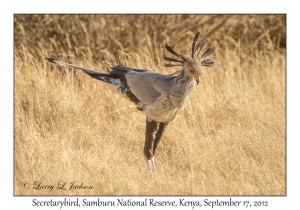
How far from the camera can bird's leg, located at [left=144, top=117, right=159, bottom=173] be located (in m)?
5.73

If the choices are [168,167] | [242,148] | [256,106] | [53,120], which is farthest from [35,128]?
[256,106]

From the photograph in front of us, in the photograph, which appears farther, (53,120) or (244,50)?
(244,50)

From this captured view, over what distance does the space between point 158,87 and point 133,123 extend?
138 centimetres

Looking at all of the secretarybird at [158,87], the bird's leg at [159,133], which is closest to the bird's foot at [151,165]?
the secretarybird at [158,87]

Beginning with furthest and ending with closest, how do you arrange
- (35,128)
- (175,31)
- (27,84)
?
1. (175,31)
2. (27,84)
3. (35,128)

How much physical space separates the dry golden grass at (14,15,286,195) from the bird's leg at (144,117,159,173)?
12 centimetres

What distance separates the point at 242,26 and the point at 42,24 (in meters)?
4.15

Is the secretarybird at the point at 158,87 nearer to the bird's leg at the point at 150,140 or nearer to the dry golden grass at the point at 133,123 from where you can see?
the bird's leg at the point at 150,140

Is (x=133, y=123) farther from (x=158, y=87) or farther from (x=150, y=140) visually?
(x=158, y=87)

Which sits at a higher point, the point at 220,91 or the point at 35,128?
the point at 220,91

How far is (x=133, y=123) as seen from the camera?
22.3 ft

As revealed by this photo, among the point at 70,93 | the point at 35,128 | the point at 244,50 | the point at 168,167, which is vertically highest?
the point at 244,50

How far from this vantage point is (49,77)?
7629mm

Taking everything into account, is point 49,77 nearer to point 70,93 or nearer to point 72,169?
point 70,93
